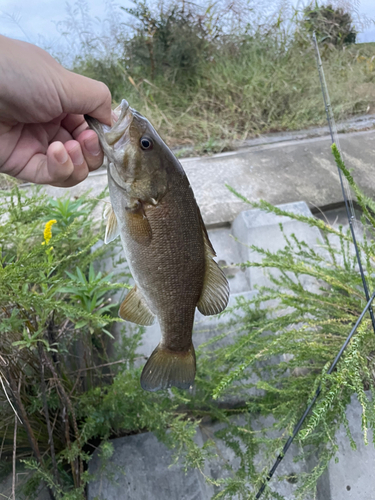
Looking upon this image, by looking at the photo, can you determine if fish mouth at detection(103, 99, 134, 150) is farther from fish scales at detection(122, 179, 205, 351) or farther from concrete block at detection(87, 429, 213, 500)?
concrete block at detection(87, 429, 213, 500)

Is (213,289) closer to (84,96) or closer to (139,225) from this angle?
(139,225)

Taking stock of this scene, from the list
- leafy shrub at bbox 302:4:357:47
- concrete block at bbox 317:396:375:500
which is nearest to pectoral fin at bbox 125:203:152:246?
concrete block at bbox 317:396:375:500

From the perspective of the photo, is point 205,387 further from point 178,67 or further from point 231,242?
point 178,67

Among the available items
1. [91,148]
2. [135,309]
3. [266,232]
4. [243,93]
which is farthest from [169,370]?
[243,93]

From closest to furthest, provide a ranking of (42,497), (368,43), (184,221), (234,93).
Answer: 1. (184,221)
2. (42,497)
3. (234,93)
4. (368,43)

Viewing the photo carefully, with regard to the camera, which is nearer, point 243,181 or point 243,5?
point 243,181

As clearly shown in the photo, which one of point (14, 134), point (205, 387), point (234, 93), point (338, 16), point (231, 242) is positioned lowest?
point (205, 387)

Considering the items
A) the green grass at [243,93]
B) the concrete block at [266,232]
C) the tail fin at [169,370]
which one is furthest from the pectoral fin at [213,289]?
the green grass at [243,93]

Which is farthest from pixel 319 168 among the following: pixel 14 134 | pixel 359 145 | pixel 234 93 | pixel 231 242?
pixel 14 134
